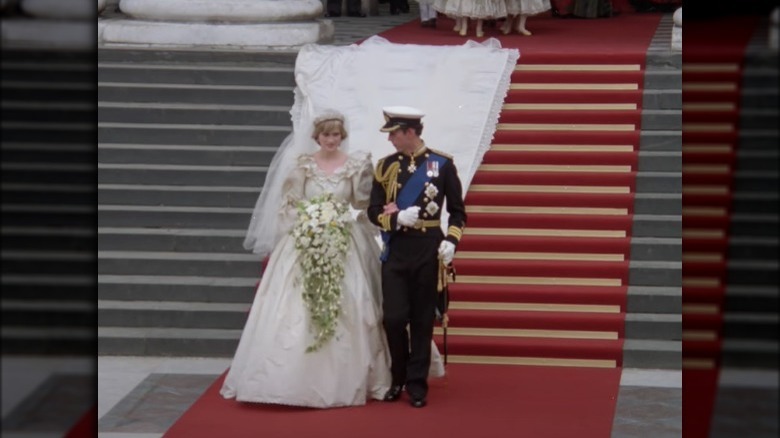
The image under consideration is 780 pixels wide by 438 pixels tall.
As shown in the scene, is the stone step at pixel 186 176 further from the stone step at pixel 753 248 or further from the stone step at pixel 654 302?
the stone step at pixel 753 248

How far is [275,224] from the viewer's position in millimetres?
9734

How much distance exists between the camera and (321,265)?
9.30 meters

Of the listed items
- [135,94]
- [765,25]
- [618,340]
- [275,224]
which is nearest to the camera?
[765,25]

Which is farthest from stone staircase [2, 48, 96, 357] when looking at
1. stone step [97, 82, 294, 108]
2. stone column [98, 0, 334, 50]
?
stone column [98, 0, 334, 50]

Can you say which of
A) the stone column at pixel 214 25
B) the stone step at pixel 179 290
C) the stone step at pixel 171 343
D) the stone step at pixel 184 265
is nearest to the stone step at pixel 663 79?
the stone column at pixel 214 25

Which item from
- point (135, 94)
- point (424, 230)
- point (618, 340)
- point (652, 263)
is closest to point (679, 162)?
point (652, 263)

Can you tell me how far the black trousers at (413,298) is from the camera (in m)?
9.38

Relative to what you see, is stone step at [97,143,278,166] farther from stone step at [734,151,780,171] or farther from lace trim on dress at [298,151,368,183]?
stone step at [734,151,780,171]

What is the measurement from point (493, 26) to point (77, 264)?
13856mm

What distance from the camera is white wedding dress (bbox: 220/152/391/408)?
9359mm

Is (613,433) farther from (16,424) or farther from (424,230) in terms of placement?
(16,424)

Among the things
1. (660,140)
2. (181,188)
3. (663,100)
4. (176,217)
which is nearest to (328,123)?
(176,217)

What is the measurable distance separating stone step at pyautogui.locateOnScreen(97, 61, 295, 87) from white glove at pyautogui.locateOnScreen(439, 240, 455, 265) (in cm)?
522

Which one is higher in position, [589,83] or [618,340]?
[589,83]
